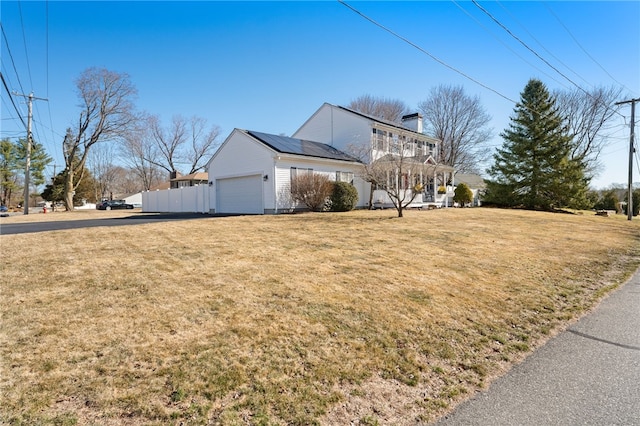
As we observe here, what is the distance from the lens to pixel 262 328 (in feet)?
11.3

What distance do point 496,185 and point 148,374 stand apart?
31628mm

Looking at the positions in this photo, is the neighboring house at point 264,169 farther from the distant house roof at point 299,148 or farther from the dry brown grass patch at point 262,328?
the dry brown grass patch at point 262,328

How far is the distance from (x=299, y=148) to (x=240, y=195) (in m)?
4.65

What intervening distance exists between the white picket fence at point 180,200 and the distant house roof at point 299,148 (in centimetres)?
595

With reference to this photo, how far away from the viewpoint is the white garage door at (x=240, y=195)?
18656 millimetres

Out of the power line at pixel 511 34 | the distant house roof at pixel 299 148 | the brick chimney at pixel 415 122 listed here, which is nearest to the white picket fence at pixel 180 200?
the distant house roof at pixel 299 148

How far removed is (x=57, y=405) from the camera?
2193 millimetres

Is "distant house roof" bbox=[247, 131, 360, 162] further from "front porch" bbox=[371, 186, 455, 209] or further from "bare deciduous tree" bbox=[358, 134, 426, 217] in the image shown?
"bare deciduous tree" bbox=[358, 134, 426, 217]

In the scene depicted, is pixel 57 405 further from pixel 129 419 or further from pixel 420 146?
pixel 420 146

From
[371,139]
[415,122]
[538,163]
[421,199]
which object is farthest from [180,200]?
[538,163]

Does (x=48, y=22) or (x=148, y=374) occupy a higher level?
(x=48, y=22)

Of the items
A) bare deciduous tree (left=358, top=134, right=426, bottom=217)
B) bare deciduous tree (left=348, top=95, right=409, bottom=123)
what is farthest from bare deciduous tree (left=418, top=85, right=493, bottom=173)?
bare deciduous tree (left=358, top=134, right=426, bottom=217)

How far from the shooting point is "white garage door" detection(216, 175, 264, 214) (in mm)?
18656

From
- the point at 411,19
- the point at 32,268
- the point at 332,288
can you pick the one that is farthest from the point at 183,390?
the point at 411,19
